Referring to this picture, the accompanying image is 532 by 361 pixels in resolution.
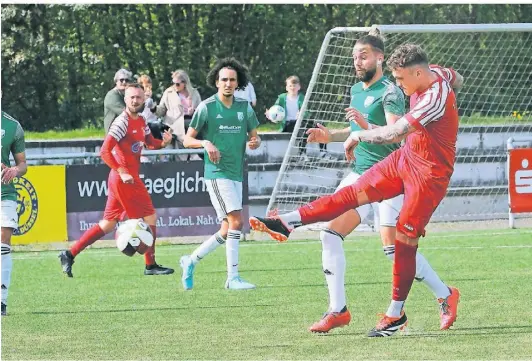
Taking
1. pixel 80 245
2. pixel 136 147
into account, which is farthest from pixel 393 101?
pixel 80 245

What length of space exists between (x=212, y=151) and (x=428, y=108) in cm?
380

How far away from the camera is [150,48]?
28.2m

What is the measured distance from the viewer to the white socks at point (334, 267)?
31.3 ft

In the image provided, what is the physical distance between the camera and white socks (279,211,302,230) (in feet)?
29.2

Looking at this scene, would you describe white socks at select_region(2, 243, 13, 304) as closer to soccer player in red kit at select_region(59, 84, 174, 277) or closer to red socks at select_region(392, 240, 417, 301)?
soccer player in red kit at select_region(59, 84, 174, 277)

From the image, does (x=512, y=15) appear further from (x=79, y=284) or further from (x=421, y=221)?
(x=421, y=221)

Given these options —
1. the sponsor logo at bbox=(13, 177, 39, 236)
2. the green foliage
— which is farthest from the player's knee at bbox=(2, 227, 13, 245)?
the green foliage

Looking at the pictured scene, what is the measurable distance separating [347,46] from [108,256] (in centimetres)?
440

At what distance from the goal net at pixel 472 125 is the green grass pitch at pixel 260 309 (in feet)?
8.60

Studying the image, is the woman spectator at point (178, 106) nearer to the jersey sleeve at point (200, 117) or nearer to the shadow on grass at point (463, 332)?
the jersey sleeve at point (200, 117)

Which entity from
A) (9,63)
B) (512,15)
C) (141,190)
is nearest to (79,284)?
(141,190)

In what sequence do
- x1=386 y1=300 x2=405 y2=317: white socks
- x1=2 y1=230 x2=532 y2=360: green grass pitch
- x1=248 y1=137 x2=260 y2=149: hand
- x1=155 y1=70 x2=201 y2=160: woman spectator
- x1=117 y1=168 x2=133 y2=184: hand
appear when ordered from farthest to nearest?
x1=155 y1=70 x2=201 y2=160: woman spectator → x1=117 y1=168 x2=133 y2=184: hand → x1=248 y1=137 x2=260 y2=149: hand → x1=386 y1=300 x2=405 y2=317: white socks → x1=2 y1=230 x2=532 y2=360: green grass pitch

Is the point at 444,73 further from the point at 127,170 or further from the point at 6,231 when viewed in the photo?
the point at 127,170

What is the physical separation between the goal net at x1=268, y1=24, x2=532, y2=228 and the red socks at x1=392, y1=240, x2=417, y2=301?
898cm
